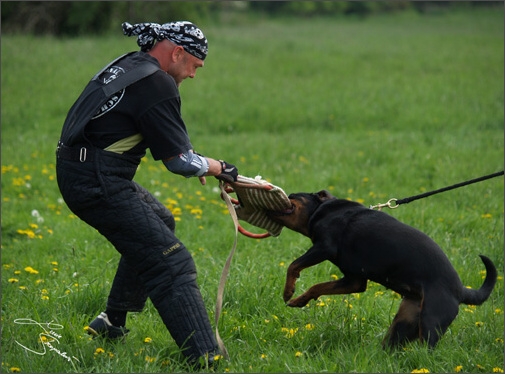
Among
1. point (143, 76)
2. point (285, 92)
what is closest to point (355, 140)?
point (285, 92)

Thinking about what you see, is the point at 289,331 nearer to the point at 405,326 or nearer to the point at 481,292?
the point at 405,326

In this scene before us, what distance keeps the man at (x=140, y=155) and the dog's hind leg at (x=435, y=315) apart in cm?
117

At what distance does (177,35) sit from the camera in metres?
4.19

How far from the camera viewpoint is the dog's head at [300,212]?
4.67m

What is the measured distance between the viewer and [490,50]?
842 inches

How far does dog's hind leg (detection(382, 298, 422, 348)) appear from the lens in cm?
421

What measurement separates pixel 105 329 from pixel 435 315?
2014mm

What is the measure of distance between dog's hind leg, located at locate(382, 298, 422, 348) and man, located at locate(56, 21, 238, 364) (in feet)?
3.34

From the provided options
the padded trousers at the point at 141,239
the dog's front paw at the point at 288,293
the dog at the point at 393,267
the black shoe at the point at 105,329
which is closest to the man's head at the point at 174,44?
the padded trousers at the point at 141,239

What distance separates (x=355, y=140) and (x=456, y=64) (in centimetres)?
837

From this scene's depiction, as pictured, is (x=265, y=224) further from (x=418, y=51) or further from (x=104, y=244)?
(x=418, y=51)

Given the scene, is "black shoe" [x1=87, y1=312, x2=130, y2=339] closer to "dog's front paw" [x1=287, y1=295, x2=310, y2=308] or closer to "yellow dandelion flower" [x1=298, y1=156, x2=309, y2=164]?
Answer: "dog's front paw" [x1=287, y1=295, x2=310, y2=308]

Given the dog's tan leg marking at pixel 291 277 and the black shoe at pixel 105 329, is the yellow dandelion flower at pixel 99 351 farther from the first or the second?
the dog's tan leg marking at pixel 291 277

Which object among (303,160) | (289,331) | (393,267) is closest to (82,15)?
(303,160)
